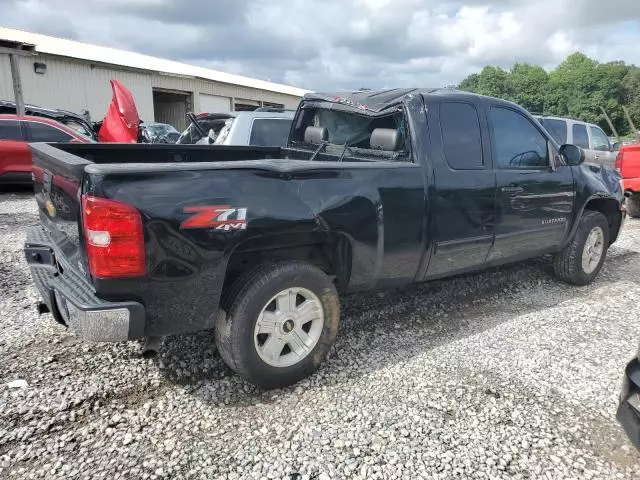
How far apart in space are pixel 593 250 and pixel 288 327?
3.92 m

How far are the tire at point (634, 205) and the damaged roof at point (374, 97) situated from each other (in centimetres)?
731

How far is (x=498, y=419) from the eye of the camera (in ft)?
9.63

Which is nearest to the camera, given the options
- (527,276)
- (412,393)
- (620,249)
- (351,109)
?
(412,393)

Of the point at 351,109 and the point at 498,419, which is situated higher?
the point at 351,109

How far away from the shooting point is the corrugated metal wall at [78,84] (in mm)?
19391

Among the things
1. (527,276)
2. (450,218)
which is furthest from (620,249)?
(450,218)

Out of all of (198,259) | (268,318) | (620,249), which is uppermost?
(198,259)

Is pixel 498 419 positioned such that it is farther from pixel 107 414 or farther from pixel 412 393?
pixel 107 414

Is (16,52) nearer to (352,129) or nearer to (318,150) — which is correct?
(318,150)

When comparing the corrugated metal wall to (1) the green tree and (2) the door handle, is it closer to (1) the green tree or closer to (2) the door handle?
(2) the door handle

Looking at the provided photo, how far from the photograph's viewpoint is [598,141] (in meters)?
12.1

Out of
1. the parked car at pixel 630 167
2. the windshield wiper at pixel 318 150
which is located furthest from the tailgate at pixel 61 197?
the parked car at pixel 630 167

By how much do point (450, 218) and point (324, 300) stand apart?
1.27 metres

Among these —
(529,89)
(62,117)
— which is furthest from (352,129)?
(529,89)
